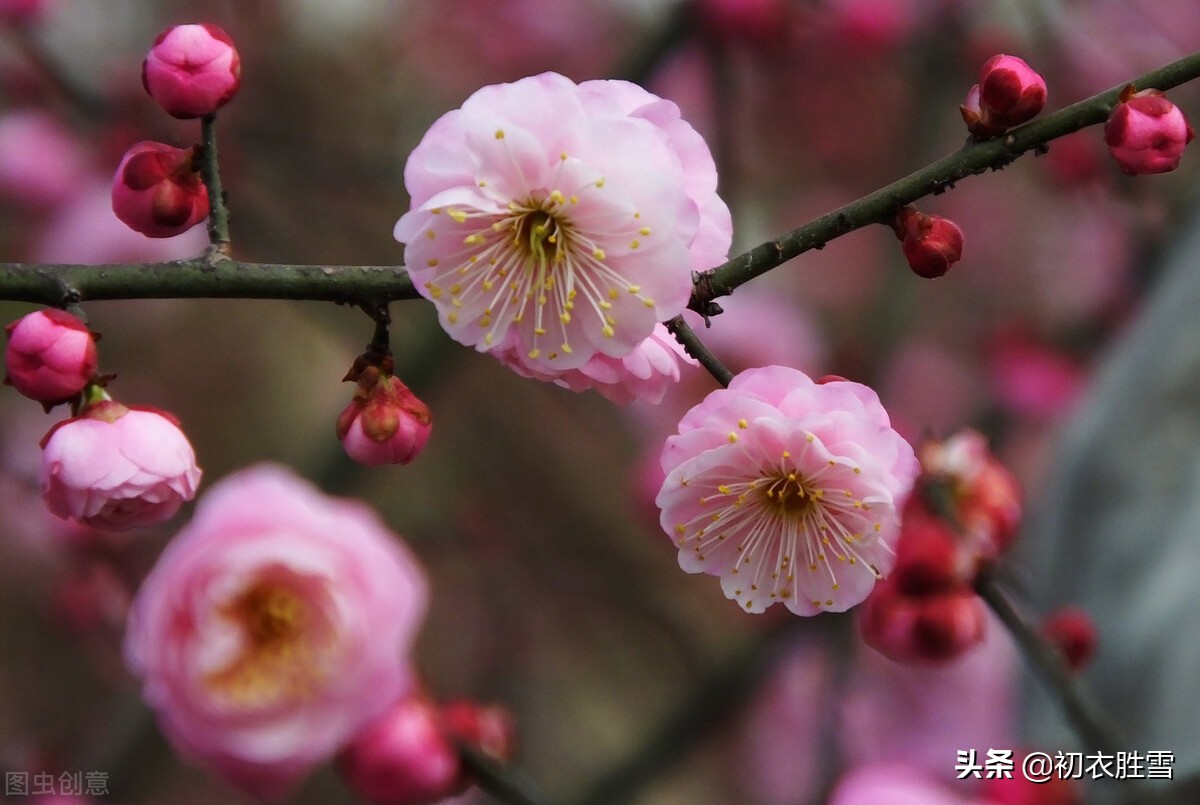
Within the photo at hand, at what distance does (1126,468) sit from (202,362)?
1.58 meters

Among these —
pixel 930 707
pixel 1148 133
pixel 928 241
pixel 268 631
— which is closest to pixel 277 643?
pixel 268 631

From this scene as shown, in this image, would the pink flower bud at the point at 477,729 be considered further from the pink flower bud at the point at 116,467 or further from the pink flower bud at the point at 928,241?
the pink flower bud at the point at 928,241

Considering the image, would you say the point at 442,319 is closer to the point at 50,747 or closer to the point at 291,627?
the point at 291,627

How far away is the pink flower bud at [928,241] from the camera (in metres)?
0.50

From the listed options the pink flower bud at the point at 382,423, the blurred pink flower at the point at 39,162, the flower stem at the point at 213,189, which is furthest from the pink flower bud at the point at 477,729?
the blurred pink flower at the point at 39,162

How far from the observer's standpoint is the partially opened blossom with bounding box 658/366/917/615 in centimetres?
51

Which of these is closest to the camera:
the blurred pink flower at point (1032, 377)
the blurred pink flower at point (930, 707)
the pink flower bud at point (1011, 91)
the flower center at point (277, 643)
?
the pink flower bud at point (1011, 91)

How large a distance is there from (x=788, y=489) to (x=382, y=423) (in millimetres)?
226

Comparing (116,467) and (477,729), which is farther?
(477,729)

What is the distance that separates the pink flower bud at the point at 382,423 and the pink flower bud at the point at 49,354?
0.13 metres

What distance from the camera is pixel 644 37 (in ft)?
4.51

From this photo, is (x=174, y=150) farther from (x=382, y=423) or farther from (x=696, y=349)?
(x=696, y=349)

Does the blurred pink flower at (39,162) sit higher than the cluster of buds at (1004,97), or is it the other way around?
the blurred pink flower at (39,162)

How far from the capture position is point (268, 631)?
61cm
